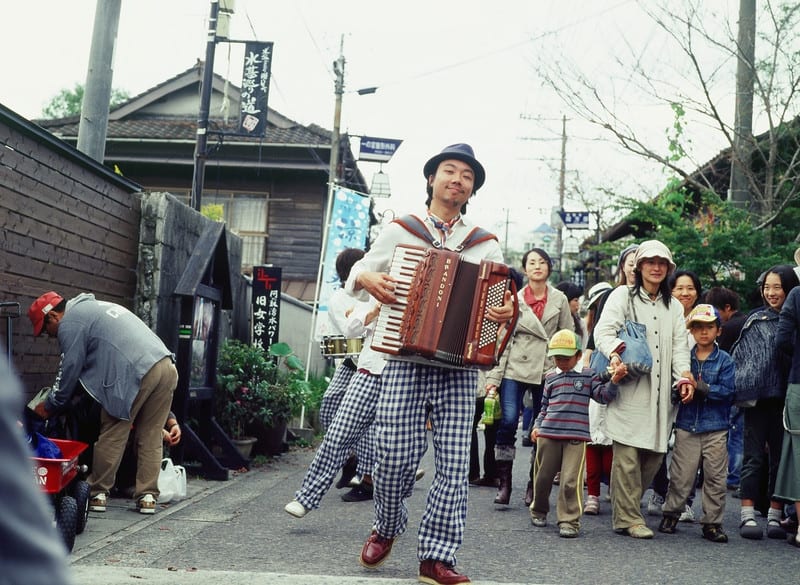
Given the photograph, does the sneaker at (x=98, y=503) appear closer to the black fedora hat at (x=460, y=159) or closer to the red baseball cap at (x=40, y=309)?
the red baseball cap at (x=40, y=309)

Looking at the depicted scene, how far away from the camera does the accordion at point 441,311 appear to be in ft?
15.2

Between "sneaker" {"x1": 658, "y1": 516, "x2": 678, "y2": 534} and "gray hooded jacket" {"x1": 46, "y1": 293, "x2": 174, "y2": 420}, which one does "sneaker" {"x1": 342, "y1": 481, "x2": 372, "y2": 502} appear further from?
"sneaker" {"x1": 658, "y1": 516, "x2": 678, "y2": 534}

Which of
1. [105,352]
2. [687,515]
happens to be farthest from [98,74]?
[687,515]

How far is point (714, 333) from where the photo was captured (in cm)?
720

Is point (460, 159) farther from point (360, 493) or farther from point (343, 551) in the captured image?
point (360, 493)

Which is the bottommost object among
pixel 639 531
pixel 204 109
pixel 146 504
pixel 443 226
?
pixel 146 504

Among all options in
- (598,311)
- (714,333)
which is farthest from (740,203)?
(714,333)

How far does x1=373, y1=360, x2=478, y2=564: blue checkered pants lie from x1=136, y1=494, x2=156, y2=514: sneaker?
8.23 feet

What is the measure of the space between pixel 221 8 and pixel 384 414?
480 inches

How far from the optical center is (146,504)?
684cm

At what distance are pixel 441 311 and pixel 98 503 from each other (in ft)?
11.1

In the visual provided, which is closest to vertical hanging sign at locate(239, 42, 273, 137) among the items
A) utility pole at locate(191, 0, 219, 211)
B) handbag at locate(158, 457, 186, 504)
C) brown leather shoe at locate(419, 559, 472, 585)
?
utility pole at locate(191, 0, 219, 211)

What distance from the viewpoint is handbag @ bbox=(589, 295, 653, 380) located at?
6.65 meters

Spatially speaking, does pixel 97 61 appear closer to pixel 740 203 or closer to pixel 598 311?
pixel 598 311
